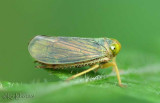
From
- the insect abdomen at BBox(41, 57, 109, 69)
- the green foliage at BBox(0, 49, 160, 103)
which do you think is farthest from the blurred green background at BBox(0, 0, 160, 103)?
the insect abdomen at BBox(41, 57, 109, 69)

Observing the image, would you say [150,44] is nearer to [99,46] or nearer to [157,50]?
[157,50]

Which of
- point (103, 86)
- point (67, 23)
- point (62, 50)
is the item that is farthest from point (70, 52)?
point (67, 23)

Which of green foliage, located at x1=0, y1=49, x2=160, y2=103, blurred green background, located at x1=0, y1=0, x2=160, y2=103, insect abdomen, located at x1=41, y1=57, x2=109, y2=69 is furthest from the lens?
blurred green background, located at x1=0, y1=0, x2=160, y2=103

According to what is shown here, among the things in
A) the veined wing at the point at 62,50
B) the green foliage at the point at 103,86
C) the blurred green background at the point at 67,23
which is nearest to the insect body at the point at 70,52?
the veined wing at the point at 62,50

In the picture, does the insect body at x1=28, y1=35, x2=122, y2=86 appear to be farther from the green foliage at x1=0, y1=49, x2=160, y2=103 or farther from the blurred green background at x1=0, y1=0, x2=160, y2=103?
the blurred green background at x1=0, y1=0, x2=160, y2=103

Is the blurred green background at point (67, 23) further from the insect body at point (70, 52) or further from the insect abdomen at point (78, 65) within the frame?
the insect abdomen at point (78, 65)

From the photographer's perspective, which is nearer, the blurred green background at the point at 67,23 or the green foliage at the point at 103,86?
the green foliage at the point at 103,86

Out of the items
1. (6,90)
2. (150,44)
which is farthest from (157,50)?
(6,90)

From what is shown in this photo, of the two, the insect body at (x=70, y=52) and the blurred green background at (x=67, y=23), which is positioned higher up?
the blurred green background at (x=67, y=23)
